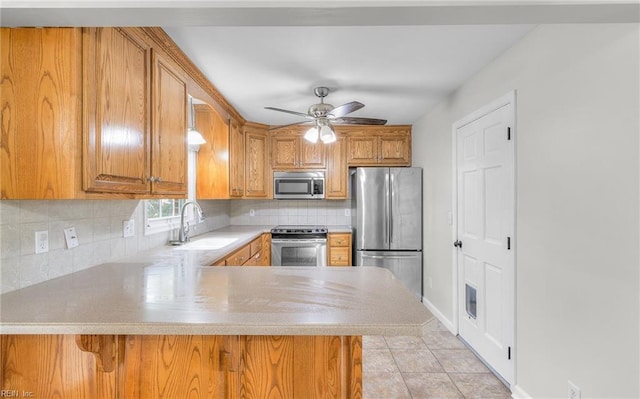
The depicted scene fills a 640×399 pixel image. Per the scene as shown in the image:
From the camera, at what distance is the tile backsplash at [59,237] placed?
51.7 inches

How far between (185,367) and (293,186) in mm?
3246

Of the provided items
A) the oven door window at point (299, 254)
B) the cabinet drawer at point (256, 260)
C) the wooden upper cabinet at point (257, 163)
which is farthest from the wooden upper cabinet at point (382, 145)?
the cabinet drawer at point (256, 260)

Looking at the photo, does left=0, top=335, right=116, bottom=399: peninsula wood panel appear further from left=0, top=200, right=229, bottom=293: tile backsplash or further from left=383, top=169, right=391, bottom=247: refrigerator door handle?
left=383, top=169, right=391, bottom=247: refrigerator door handle

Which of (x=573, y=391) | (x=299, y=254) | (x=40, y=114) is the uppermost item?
(x=40, y=114)

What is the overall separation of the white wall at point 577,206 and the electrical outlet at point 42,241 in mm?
2587

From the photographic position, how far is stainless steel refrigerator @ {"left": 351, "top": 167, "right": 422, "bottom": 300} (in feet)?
12.7

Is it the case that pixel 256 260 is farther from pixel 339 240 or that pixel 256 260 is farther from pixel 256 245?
pixel 339 240

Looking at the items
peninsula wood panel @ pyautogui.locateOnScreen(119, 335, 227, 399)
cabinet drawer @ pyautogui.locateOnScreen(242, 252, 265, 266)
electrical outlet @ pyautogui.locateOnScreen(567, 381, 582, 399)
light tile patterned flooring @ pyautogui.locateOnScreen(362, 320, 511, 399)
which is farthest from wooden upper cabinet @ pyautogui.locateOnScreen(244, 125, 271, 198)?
electrical outlet @ pyautogui.locateOnScreen(567, 381, 582, 399)

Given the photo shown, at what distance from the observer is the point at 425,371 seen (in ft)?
7.82

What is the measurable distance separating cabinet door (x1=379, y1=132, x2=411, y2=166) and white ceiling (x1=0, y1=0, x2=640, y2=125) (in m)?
0.29

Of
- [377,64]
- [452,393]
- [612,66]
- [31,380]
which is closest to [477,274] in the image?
[452,393]

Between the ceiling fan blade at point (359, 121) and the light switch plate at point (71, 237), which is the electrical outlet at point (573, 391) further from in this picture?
the light switch plate at point (71, 237)

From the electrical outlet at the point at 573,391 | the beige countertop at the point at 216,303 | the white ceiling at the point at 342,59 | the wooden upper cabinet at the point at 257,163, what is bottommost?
the electrical outlet at the point at 573,391

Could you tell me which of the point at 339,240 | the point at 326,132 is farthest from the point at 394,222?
the point at 326,132
